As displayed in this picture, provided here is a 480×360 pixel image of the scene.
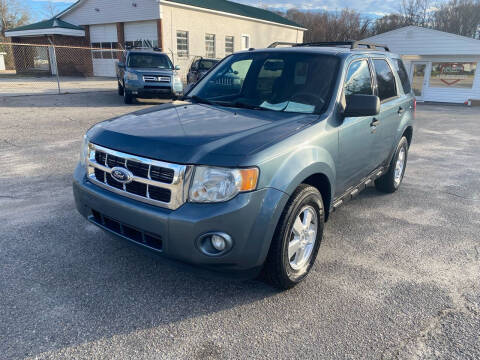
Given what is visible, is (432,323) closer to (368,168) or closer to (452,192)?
(368,168)

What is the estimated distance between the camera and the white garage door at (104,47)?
2775 centimetres

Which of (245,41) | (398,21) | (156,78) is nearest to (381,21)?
(398,21)

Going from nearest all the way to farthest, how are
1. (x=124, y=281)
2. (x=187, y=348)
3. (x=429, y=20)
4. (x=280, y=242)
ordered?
(x=187, y=348) < (x=280, y=242) < (x=124, y=281) < (x=429, y=20)

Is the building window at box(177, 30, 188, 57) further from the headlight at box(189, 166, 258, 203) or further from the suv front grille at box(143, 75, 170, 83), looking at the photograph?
the headlight at box(189, 166, 258, 203)

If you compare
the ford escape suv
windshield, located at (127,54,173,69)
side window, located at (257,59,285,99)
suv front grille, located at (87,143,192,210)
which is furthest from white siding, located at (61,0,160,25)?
suv front grille, located at (87,143,192,210)

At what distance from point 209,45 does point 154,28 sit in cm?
513

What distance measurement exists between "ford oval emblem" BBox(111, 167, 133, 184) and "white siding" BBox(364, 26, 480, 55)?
22.7m

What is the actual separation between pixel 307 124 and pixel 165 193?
1.30 meters

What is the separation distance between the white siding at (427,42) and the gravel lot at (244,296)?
1933cm

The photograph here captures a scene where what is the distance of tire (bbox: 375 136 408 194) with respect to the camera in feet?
17.1

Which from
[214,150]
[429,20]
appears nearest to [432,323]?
[214,150]

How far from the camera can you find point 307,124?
10.2 ft

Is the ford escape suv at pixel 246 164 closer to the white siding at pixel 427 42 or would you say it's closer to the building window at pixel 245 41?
the white siding at pixel 427 42

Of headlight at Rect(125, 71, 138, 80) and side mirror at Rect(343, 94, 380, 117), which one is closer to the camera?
side mirror at Rect(343, 94, 380, 117)
